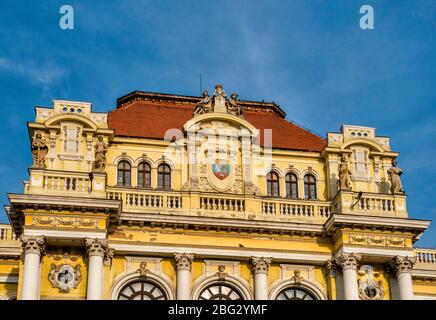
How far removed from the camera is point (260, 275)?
114ft

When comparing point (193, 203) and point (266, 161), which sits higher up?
point (266, 161)

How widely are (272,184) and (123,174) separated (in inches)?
252

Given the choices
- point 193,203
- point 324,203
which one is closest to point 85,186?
point 193,203

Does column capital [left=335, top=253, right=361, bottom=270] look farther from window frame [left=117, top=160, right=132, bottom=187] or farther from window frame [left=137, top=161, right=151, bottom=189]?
window frame [left=117, top=160, right=132, bottom=187]

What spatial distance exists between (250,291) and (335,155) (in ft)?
24.1

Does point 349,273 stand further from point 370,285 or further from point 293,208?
point 293,208

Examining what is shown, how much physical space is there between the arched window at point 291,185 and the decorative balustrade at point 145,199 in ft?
16.6

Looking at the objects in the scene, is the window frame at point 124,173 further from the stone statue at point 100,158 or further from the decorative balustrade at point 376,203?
the decorative balustrade at point 376,203

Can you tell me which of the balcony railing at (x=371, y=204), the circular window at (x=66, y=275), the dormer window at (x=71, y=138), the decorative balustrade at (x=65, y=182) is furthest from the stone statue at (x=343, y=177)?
the circular window at (x=66, y=275)

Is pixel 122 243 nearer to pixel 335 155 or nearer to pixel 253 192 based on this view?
pixel 253 192

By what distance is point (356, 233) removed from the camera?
35.2m

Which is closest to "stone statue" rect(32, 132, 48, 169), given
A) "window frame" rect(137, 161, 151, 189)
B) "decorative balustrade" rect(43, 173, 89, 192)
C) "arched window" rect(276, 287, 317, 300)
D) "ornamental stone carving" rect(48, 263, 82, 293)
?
"decorative balustrade" rect(43, 173, 89, 192)

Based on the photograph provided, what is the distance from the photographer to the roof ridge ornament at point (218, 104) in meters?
38.1
